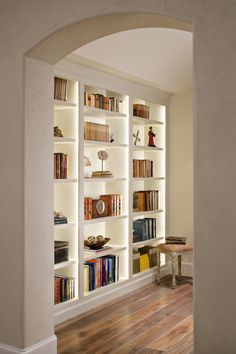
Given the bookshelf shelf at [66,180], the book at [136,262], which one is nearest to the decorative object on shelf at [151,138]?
the book at [136,262]

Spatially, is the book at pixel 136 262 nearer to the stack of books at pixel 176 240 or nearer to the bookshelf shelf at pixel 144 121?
the stack of books at pixel 176 240

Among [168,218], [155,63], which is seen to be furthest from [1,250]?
[168,218]

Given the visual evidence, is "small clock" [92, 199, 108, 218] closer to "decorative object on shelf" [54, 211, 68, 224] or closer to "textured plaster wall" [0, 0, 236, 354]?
"decorative object on shelf" [54, 211, 68, 224]

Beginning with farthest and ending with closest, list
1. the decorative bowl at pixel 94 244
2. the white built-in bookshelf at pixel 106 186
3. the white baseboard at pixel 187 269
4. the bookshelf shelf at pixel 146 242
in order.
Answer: the white baseboard at pixel 187 269 < the bookshelf shelf at pixel 146 242 < the decorative bowl at pixel 94 244 < the white built-in bookshelf at pixel 106 186

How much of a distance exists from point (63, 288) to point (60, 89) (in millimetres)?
1903

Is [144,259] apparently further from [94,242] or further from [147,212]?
[94,242]

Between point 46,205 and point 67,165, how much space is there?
1242mm

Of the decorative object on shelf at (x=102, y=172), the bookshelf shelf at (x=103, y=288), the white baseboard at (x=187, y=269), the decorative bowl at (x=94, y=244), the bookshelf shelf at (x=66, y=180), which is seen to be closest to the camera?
the bookshelf shelf at (x=66, y=180)

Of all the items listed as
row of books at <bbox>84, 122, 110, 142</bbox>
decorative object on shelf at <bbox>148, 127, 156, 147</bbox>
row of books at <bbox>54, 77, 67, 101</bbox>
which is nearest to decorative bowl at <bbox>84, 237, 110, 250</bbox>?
row of books at <bbox>84, 122, 110, 142</bbox>

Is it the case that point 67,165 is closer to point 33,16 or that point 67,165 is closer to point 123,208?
point 123,208

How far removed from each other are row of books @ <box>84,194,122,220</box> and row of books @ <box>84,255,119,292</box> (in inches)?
18.9

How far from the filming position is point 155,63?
16.9 feet

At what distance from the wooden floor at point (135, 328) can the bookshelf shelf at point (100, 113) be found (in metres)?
2.06

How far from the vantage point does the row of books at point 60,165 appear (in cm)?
442
